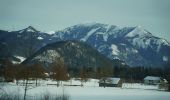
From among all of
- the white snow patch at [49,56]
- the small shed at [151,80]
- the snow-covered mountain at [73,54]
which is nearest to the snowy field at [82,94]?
the small shed at [151,80]

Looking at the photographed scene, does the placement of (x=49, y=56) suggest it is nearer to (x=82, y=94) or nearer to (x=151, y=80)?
(x=151, y=80)

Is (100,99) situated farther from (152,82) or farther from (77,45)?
(77,45)

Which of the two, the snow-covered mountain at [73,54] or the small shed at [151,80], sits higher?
the snow-covered mountain at [73,54]

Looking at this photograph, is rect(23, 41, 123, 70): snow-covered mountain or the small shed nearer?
the small shed

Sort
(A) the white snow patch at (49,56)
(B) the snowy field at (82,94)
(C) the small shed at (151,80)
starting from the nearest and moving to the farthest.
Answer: (B) the snowy field at (82,94)
(C) the small shed at (151,80)
(A) the white snow patch at (49,56)

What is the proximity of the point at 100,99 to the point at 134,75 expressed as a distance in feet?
205

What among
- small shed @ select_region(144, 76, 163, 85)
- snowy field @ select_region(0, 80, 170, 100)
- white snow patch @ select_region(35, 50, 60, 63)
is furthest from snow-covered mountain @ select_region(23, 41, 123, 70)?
snowy field @ select_region(0, 80, 170, 100)

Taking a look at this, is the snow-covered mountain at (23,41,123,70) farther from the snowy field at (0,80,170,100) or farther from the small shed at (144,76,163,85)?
the snowy field at (0,80,170,100)

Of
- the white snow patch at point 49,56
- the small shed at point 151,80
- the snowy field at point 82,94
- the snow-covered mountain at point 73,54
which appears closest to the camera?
the snowy field at point 82,94

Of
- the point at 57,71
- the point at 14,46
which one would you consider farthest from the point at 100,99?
the point at 57,71

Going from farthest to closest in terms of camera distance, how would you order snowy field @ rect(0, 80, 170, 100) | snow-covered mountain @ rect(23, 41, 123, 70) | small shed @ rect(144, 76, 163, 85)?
snow-covered mountain @ rect(23, 41, 123, 70), small shed @ rect(144, 76, 163, 85), snowy field @ rect(0, 80, 170, 100)

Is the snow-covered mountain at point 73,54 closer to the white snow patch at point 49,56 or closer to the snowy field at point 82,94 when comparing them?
the white snow patch at point 49,56

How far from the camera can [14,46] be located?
11.5 meters

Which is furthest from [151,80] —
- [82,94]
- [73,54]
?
[73,54]
